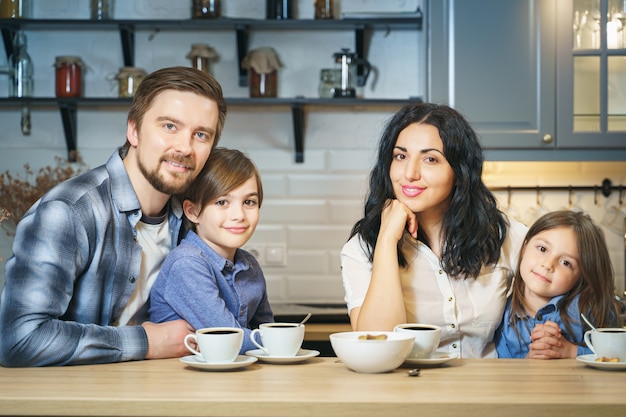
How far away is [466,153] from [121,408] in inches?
48.7

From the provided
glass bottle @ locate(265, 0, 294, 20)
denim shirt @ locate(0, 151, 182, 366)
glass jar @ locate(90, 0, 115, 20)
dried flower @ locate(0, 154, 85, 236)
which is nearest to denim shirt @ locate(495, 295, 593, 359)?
denim shirt @ locate(0, 151, 182, 366)

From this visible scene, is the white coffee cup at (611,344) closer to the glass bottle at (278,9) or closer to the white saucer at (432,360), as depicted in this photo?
the white saucer at (432,360)

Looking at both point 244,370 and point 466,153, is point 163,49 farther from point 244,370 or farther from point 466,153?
point 244,370

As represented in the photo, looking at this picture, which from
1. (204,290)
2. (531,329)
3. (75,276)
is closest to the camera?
(75,276)

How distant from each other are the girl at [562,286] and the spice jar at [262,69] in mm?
1901

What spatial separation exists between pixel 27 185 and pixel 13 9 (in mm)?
824

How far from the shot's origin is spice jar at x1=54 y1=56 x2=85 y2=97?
12.4ft

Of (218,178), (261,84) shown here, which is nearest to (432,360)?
(218,178)

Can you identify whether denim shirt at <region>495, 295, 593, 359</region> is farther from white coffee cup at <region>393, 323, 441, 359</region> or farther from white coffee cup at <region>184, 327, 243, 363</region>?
white coffee cup at <region>184, 327, 243, 363</region>

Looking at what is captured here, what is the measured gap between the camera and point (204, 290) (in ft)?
6.38

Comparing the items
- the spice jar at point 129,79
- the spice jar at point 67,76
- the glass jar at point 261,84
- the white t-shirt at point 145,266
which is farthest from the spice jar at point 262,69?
the white t-shirt at point 145,266

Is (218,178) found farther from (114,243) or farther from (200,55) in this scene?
(200,55)

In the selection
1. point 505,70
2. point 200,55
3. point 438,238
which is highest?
point 200,55

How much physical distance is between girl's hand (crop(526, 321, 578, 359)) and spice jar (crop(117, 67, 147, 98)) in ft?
7.76
